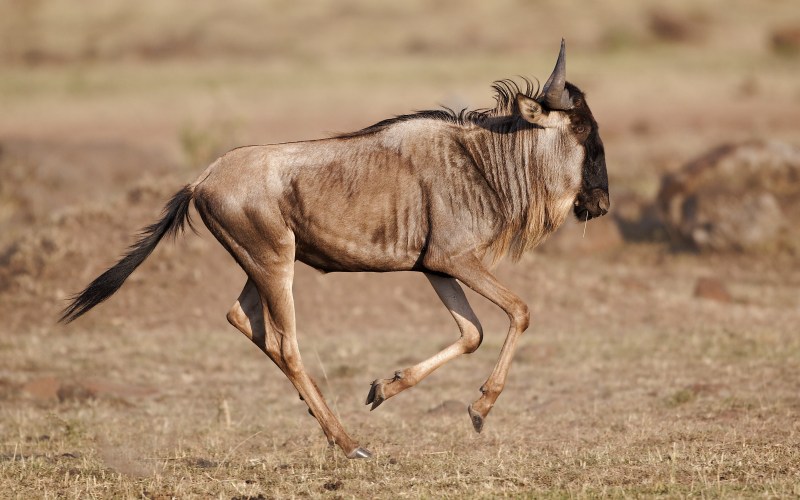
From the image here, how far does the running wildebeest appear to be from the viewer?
23.5 ft

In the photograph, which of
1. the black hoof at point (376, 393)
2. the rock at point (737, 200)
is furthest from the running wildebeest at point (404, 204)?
the rock at point (737, 200)

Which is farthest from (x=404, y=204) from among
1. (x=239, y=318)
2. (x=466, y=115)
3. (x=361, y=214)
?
(x=239, y=318)

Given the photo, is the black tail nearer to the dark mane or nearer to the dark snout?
the dark mane

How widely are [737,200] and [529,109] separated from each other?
9.34 metres

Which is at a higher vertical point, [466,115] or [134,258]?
[466,115]

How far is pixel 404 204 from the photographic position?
723 cm

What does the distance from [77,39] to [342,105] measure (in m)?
21.1

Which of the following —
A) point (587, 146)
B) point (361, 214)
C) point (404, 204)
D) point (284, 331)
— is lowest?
point (284, 331)

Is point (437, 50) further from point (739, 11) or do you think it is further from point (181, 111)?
point (181, 111)

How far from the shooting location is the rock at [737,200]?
620 inches

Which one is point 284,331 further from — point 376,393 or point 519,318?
point 519,318

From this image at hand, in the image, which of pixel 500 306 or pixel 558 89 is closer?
pixel 500 306

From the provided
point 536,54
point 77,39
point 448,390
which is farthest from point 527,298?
point 77,39

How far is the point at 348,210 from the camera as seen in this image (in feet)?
23.7
